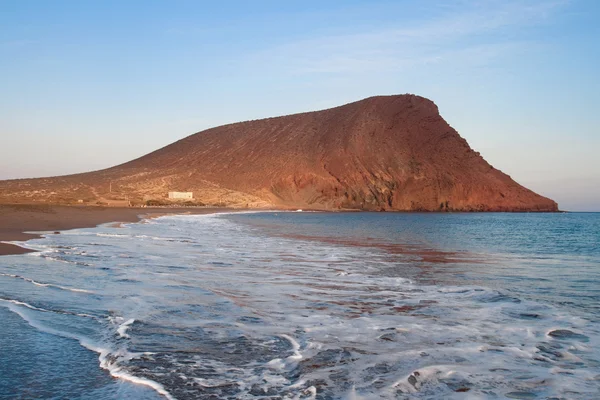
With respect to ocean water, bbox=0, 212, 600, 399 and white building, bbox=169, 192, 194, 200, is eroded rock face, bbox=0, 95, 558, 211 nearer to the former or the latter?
white building, bbox=169, 192, 194, 200

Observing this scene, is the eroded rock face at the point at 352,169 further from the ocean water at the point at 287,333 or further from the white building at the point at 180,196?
the ocean water at the point at 287,333

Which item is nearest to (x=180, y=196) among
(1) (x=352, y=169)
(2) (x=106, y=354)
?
(1) (x=352, y=169)

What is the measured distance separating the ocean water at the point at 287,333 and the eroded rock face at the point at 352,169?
95253 mm

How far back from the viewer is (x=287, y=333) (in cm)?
681

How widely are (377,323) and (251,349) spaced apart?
229 centimetres

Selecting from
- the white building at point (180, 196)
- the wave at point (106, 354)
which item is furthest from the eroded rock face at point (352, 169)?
the wave at point (106, 354)

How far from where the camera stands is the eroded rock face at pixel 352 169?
115562 mm

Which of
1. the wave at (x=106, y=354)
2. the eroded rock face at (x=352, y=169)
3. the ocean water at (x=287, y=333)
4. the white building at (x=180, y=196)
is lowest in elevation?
the ocean water at (x=287, y=333)

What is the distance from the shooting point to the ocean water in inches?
188

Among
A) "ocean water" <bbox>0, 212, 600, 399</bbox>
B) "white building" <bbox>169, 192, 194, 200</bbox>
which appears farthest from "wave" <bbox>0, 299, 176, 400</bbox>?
"white building" <bbox>169, 192, 194, 200</bbox>

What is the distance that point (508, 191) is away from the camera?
124688 millimetres

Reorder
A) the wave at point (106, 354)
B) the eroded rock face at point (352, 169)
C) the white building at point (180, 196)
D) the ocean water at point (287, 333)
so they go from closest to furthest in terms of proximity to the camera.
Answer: the wave at point (106, 354) < the ocean water at point (287, 333) < the white building at point (180, 196) < the eroded rock face at point (352, 169)

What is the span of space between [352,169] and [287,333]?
11433cm

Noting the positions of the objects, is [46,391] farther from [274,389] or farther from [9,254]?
[9,254]
